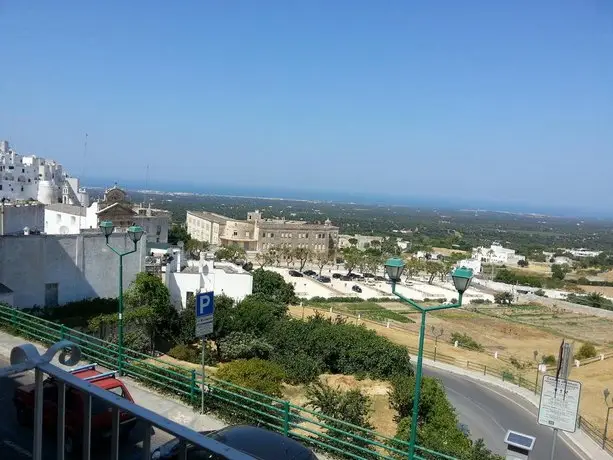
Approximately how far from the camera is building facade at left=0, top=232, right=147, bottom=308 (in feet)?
72.1

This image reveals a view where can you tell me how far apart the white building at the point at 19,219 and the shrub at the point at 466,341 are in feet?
111

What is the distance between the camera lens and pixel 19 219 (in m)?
31.9

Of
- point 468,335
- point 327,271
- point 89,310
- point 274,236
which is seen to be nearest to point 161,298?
point 89,310

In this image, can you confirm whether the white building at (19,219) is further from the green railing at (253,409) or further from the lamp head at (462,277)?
the lamp head at (462,277)

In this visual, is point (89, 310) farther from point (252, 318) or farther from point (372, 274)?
point (372, 274)

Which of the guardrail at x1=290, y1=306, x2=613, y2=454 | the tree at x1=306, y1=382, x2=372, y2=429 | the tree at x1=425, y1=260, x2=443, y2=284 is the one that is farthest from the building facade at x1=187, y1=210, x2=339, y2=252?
the tree at x1=306, y1=382, x2=372, y2=429

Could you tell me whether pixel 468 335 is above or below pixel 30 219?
below

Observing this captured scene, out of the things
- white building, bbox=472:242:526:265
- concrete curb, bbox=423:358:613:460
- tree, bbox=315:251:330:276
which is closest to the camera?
concrete curb, bbox=423:358:613:460

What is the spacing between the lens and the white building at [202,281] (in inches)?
1230

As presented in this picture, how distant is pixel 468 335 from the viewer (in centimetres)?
5084

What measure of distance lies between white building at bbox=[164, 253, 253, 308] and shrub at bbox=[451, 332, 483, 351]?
66.5 feet

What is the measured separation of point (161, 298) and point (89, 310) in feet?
11.6

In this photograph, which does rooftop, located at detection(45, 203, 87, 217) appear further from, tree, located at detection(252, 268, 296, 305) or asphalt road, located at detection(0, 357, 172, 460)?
asphalt road, located at detection(0, 357, 172, 460)

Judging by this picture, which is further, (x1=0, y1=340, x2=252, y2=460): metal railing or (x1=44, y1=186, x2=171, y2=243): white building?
(x1=44, y1=186, x2=171, y2=243): white building
